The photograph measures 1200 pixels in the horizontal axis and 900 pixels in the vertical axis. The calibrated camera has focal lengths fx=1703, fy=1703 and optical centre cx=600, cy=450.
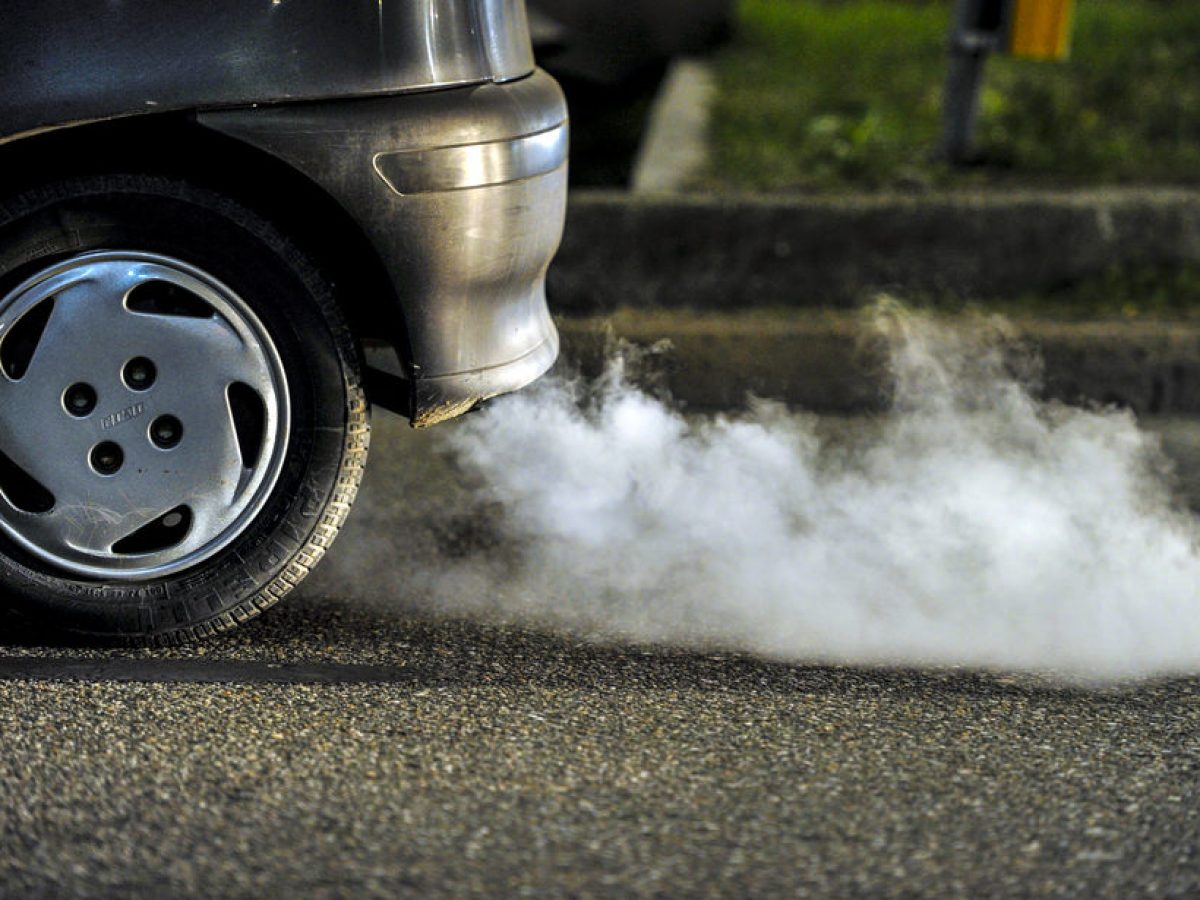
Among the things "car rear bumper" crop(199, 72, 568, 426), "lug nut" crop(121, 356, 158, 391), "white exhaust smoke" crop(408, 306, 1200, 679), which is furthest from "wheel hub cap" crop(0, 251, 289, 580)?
"white exhaust smoke" crop(408, 306, 1200, 679)

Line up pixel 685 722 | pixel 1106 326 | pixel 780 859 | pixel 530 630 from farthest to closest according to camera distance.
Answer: pixel 1106 326 → pixel 530 630 → pixel 685 722 → pixel 780 859

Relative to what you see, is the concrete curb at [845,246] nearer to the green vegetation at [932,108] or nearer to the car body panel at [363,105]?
the green vegetation at [932,108]

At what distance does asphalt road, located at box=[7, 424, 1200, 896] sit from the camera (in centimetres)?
238

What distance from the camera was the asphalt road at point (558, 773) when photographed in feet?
7.79

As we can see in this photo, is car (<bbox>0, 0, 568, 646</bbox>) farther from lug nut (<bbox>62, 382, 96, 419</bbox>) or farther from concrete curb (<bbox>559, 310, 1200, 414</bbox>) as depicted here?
concrete curb (<bbox>559, 310, 1200, 414</bbox>)

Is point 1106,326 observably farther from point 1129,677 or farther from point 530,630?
point 530,630

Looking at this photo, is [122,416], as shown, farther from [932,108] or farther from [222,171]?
[932,108]

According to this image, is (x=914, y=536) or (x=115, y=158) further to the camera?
(x=914, y=536)

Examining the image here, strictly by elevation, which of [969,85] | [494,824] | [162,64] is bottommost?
[969,85]

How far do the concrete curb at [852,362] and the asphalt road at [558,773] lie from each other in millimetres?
2058

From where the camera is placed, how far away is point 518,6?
3.42m

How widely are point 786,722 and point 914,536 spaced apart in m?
1.10

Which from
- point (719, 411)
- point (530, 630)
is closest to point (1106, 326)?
point (719, 411)

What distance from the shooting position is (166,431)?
316 centimetres
